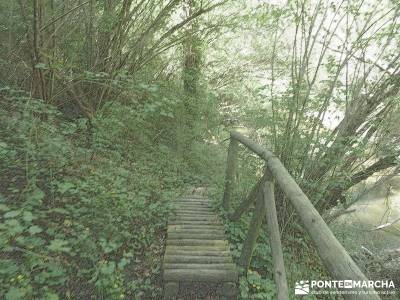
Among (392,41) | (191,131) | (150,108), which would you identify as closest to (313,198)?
(392,41)

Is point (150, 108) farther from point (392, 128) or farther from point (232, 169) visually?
point (392, 128)

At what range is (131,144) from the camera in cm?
708

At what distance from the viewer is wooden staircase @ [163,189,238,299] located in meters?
2.88

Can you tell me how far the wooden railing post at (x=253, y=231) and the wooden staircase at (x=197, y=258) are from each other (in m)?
0.16

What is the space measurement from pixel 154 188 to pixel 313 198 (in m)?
2.43

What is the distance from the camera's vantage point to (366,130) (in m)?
4.75

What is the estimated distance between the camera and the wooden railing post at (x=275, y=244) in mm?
2203

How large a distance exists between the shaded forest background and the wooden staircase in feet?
0.56

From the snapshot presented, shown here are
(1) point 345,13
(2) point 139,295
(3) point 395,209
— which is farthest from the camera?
(3) point 395,209

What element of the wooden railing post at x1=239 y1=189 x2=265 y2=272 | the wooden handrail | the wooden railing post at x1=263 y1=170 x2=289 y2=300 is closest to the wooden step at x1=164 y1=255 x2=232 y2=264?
the wooden railing post at x1=239 y1=189 x2=265 y2=272

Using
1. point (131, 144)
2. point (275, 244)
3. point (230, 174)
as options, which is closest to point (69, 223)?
point (275, 244)

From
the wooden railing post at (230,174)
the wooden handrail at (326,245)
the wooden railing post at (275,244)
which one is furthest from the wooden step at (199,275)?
the wooden railing post at (230,174)

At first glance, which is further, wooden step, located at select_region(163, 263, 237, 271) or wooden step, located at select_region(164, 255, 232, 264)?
wooden step, located at select_region(164, 255, 232, 264)

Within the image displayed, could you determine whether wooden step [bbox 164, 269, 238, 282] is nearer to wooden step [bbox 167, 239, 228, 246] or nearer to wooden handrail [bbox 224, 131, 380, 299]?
wooden step [bbox 167, 239, 228, 246]
